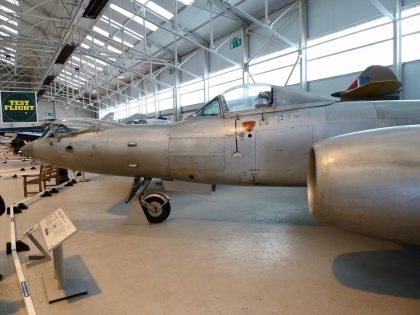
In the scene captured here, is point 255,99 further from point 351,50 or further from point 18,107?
point 18,107

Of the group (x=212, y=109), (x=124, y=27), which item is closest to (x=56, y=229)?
(x=212, y=109)

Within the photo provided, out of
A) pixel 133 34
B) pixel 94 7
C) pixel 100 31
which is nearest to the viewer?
pixel 94 7

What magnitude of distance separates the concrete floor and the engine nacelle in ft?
2.93

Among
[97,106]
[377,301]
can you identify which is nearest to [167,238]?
[377,301]

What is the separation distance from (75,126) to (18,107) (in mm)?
19147

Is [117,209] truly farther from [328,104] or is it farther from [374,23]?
[374,23]

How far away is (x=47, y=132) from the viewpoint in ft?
19.0

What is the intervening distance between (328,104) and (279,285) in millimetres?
2589

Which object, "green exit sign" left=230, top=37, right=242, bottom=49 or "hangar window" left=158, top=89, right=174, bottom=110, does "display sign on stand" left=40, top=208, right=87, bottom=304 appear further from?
"hangar window" left=158, top=89, right=174, bottom=110

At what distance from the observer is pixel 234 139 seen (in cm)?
441

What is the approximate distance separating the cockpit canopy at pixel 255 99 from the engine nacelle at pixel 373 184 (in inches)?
88.5

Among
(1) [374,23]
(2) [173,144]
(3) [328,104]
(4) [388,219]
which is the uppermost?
(1) [374,23]

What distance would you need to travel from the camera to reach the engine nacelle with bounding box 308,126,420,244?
1.97 m

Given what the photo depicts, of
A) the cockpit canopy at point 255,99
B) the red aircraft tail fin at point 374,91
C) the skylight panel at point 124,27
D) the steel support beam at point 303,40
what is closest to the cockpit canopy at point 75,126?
the cockpit canopy at point 255,99
